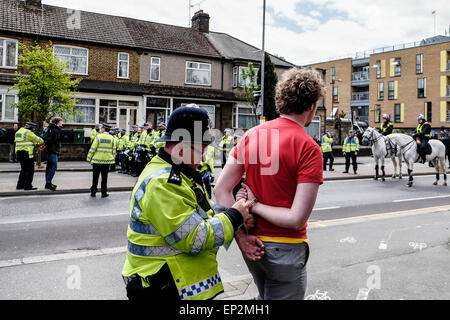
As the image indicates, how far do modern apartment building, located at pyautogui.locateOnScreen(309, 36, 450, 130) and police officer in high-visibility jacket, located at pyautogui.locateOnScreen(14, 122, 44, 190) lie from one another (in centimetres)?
4156

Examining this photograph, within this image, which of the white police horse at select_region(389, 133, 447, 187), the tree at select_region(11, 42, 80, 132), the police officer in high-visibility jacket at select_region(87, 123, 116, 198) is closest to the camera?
the police officer in high-visibility jacket at select_region(87, 123, 116, 198)

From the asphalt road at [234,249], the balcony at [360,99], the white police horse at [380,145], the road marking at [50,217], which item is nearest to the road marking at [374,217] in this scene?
the asphalt road at [234,249]

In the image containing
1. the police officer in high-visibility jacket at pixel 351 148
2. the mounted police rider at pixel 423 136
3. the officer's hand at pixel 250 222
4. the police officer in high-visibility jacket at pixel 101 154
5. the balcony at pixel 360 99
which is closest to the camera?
the officer's hand at pixel 250 222

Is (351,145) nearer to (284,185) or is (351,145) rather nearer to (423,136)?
(423,136)

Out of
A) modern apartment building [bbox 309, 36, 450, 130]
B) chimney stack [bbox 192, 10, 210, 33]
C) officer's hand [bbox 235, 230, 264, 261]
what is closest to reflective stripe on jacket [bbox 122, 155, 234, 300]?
officer's hand [bbox 235, 230, 264, 261]

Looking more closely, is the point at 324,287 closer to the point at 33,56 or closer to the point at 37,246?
the point at 37,246

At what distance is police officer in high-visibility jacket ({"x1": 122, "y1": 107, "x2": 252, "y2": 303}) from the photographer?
1.96 m

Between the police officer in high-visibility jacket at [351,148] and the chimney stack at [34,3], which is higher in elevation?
the chimney stack at [34,3]

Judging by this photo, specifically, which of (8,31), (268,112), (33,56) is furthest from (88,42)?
(268,112)

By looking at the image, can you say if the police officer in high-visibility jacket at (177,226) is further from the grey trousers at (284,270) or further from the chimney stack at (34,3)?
the chimney stack at (34,3)

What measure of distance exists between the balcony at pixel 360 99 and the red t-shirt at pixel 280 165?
202 ft

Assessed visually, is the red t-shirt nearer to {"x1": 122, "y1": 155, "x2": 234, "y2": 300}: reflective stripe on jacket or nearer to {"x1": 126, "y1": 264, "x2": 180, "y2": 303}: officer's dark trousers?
{"x1": 122, "y1": 155, "x2": 234, "y2": 300}: reflective stripe on jacket

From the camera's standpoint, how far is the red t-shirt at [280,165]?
2158mm

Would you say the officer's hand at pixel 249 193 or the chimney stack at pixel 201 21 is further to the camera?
the chimney stack at pixel 201 21
